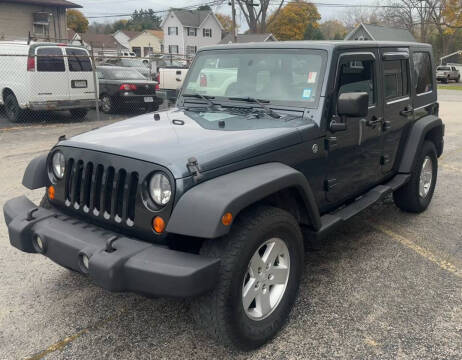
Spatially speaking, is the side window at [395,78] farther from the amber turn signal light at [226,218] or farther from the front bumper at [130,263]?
the front bumper at [130,263]

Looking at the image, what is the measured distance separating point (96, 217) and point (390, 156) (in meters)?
3.09

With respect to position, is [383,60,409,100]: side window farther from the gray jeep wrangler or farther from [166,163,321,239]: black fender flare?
[166,163,321,239]: black fender flare

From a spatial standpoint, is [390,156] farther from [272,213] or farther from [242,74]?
[272,213]

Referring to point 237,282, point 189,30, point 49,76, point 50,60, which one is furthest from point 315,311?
point 189,30

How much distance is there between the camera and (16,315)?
10.9ft

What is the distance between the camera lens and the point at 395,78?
4660 mm

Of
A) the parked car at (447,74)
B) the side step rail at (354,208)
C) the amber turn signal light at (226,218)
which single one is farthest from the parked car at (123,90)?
the parked car at (447,74)

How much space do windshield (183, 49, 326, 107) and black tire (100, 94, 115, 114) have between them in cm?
1044

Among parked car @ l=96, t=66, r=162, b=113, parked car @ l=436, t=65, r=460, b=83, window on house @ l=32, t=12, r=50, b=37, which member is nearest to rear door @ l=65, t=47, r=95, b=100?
parked car @ l=96, t=66, r=162, b=113

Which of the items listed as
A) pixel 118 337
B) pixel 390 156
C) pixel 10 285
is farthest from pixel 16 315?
pixel 390 156

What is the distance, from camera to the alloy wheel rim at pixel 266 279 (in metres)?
2.83

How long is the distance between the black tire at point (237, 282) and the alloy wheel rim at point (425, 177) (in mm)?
2967

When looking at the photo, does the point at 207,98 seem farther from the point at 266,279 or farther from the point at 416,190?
the point at 416,190

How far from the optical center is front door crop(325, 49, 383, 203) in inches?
146
